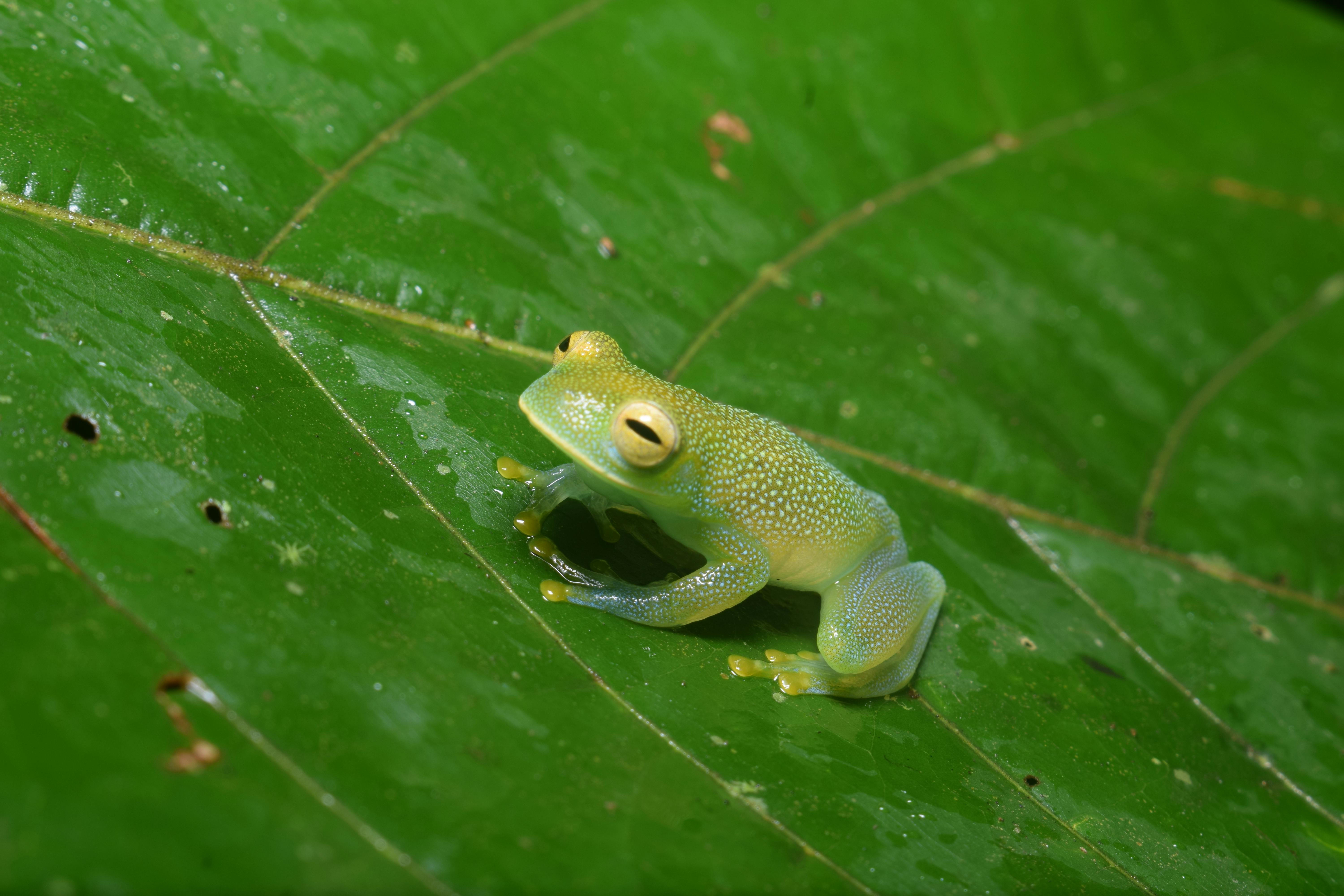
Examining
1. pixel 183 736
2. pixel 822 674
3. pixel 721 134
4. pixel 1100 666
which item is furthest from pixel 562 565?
pixel 721 134

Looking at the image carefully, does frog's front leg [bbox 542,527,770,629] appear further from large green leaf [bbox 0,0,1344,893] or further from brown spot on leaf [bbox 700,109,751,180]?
brown spot on leaf [bbox 700,109,751,180]

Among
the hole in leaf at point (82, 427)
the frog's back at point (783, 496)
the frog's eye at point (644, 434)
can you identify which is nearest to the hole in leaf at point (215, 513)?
the hole in leaf at point (82, 427)

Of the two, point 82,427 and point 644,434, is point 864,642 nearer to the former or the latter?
point 644,434

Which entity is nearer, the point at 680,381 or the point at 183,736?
the point at 183,736

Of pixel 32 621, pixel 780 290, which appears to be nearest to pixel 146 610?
pixel 32 621

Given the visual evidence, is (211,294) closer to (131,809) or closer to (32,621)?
(32,621)

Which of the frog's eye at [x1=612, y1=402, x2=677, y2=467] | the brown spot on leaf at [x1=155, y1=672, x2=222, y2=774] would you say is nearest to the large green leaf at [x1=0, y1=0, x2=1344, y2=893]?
the brown spot on leaf at [x1=155, y1=672, x2=222, y2=774]
